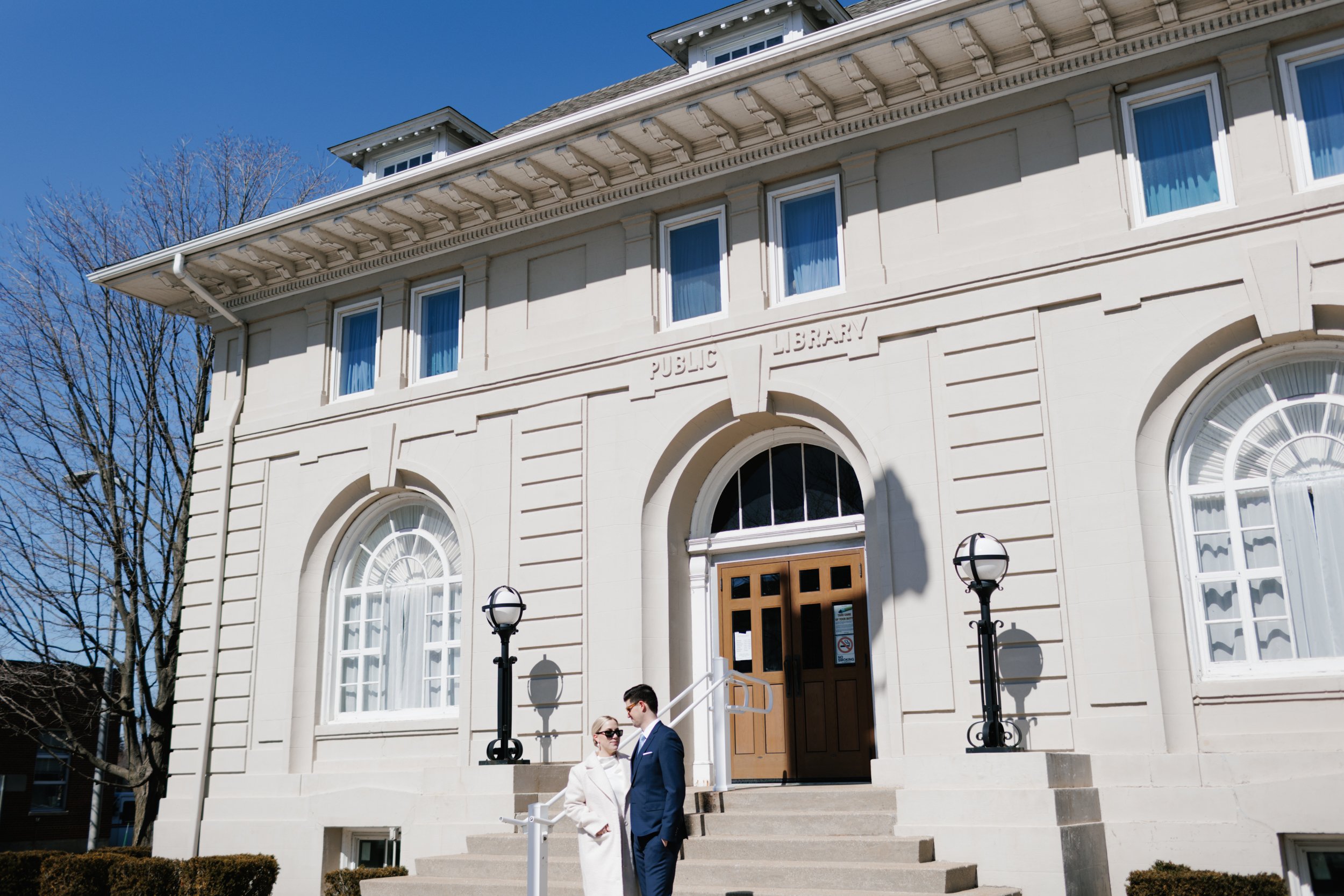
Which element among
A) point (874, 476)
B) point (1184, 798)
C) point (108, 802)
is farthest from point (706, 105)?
point (108, 802)

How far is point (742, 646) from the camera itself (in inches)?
522

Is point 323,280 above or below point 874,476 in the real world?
above

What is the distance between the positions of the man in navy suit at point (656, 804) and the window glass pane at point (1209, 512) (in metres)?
5.53

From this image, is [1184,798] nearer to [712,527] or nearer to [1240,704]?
[1240,704]

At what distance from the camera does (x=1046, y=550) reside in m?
11.0

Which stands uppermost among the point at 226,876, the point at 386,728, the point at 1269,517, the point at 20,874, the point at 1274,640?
the point at 1269,517

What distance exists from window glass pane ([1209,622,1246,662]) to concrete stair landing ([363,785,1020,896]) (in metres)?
3.00

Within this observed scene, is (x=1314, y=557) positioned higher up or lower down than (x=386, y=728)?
Answer: higher up

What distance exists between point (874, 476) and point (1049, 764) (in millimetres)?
3502

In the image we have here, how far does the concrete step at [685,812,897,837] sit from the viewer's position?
10.0 m

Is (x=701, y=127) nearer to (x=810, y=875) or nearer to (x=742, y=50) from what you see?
(x=742, y=50)

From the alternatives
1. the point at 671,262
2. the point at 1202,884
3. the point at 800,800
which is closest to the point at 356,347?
the point at 671,262

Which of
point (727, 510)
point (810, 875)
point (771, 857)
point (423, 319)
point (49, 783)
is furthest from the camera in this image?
point (49, 783)

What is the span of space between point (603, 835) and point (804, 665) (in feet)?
17.4
